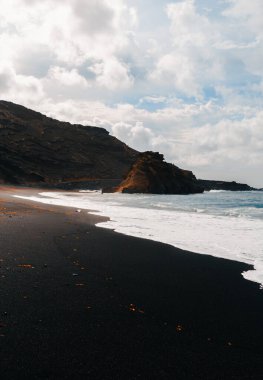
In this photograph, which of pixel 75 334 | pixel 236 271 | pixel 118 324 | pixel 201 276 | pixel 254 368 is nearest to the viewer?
pixel 254 368

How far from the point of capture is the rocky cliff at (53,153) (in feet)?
357

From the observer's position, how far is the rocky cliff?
109 metres

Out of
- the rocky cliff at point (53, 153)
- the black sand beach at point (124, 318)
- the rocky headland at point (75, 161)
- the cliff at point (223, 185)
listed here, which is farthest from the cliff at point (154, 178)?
the cliff at point (223, 185)

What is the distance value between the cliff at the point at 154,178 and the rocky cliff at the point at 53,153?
113ft

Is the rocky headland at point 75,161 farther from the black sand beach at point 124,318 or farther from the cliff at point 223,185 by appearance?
the black sand beach at point 124,318

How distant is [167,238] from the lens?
11.5 m

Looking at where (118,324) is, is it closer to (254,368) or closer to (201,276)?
(254,368)

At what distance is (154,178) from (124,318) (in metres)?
70.2

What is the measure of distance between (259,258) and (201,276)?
2.92m

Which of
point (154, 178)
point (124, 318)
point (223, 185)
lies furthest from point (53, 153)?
point (124, 318)

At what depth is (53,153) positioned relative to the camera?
12938 cm

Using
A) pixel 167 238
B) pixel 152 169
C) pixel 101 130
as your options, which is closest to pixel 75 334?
pixel 167 238

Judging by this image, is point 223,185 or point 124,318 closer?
point 124,318

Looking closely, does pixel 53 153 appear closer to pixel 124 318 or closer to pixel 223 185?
pixel 223 185
